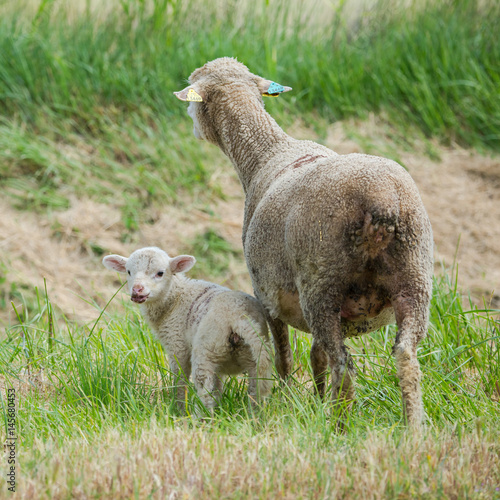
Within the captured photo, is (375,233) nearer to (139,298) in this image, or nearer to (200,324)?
(200,324)

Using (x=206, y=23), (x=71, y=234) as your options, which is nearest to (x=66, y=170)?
(x=71, y=234)

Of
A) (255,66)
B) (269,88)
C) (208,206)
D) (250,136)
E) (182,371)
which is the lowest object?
(182,371)

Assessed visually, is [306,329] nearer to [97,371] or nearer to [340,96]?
[97,371]

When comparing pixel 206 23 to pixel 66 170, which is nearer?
pixel 66 170

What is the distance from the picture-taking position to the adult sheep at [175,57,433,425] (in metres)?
3.11

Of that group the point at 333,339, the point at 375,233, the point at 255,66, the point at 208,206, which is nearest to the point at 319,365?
the point at 333,339

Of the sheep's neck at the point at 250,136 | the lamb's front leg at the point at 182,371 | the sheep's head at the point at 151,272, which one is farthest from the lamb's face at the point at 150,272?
the sheep's neck at the point at 250,136

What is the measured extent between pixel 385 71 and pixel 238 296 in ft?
18.0

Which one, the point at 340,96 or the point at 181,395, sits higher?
the point at 340,96

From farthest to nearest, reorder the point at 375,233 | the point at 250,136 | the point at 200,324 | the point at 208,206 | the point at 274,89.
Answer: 1. the point at 208,206
2. the point at 274,89
3. the point at 250,136
4. the point at 200,324
5. the point at 375,233

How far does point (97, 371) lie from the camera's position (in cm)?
395

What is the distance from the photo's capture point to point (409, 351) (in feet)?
10.3

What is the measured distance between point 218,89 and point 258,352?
1.55 metres

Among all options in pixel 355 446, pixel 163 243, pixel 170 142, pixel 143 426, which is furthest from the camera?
pixel 170 142
